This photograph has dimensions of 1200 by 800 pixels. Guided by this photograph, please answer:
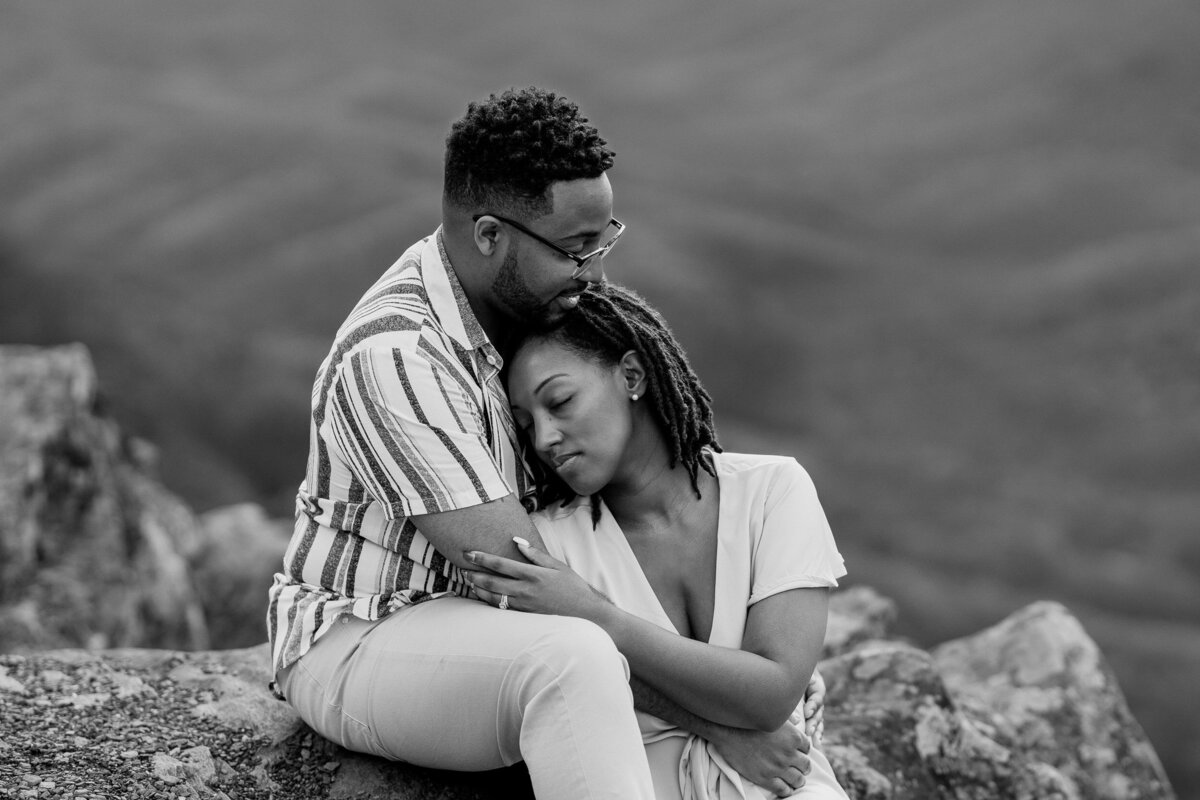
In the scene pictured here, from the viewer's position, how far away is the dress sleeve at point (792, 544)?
3598 mm

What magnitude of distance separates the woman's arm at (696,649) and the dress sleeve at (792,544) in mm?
63

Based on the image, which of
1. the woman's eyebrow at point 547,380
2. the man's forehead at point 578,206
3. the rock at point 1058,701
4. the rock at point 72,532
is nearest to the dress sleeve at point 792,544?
the woman's eyebrow at point 547,380

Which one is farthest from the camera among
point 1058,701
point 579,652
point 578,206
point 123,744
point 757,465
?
point 1058,701

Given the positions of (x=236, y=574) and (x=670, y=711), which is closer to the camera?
(x=670, y=711)

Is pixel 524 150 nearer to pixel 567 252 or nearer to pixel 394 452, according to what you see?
pixel 567 252

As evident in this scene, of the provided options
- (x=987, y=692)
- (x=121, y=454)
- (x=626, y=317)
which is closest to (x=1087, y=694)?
(x=987, y=692)

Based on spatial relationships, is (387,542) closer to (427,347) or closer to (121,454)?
(427,347)

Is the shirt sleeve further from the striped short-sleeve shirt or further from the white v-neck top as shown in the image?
the white v-neck top

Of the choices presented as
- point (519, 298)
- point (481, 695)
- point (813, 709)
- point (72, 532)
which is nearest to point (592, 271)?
point (519, 298)

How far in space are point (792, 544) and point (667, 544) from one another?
0.35 metres

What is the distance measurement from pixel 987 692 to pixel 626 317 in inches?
133

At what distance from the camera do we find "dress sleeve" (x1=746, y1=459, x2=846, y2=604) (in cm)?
360

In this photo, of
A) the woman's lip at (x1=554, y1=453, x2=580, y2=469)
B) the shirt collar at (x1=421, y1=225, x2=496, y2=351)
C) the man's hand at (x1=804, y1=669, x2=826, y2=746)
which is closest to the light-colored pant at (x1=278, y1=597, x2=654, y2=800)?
the woman's lip at (x1=554, y1=453, x2=580, y2=469)

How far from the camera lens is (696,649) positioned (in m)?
3.39
